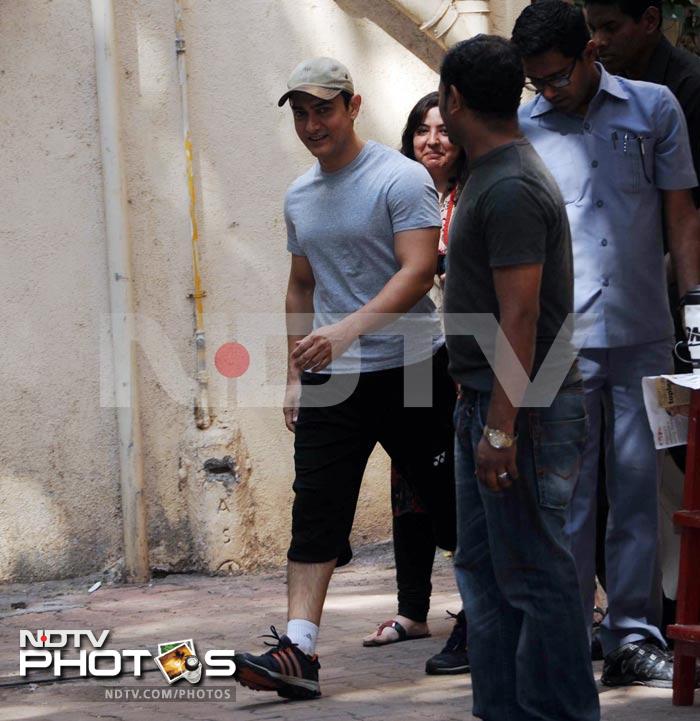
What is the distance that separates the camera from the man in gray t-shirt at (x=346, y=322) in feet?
15.3

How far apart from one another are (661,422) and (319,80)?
1.53m

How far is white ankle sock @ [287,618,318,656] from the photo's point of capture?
4.58m

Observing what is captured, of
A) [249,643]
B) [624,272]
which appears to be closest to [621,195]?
[624,272]

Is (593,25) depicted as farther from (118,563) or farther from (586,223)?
(118,563)

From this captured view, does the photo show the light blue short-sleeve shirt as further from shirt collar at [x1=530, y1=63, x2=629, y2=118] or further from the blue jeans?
the blue jeans

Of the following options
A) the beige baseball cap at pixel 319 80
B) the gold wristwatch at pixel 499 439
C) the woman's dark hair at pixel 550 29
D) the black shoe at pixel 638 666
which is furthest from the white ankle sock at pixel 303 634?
the woman's dark hair at pixel 550 29

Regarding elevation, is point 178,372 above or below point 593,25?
below

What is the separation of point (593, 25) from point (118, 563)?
3292mm

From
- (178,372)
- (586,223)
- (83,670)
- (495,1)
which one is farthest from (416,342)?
(495,1)

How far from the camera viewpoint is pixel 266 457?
22.8ft

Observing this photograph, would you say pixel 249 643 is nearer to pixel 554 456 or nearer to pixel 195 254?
pixel 195 254

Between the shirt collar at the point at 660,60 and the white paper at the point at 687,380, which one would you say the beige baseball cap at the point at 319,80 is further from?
the white paper at the point at 687,380

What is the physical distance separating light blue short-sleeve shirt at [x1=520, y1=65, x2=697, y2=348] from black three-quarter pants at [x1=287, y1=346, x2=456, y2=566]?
614 mm

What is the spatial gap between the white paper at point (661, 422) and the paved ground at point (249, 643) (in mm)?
773
